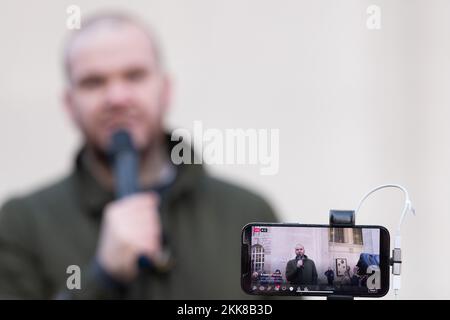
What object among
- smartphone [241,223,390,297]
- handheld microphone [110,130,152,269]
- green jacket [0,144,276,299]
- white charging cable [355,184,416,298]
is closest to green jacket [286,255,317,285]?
smartphone [241,223,390,297]

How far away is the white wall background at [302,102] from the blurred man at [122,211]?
4cm

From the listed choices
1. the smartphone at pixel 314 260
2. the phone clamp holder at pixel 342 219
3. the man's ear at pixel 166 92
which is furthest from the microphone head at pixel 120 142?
the phone clamp holder at pixel 342 219

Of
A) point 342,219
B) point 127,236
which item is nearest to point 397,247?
point 342,219

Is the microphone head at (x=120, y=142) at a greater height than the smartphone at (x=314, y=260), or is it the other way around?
the microphone head at (x=120, y=142)

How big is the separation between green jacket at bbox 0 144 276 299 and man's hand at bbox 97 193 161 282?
0.09 ft

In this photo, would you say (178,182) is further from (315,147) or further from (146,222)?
(315,147)

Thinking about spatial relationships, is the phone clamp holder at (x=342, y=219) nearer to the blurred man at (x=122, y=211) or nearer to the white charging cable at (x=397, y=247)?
the white charging cable at (x=397, y=247)

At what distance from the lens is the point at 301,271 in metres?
1.58

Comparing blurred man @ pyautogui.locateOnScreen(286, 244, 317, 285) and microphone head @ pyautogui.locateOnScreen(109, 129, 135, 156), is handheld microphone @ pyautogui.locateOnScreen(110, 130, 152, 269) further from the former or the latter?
blurred man @ pyautogui.locateOnScreen(286, 244, 317, 285)

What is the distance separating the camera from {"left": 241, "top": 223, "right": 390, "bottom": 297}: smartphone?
5.08ft

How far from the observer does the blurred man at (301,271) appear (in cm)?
157

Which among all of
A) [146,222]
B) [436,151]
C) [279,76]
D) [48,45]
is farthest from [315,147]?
[48,45]

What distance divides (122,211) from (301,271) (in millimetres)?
471
